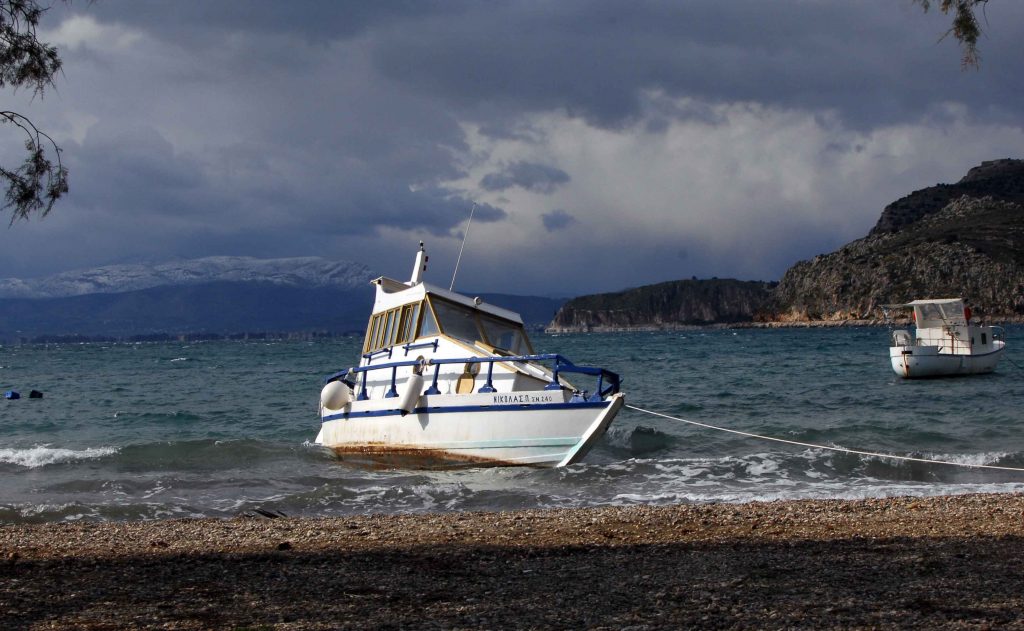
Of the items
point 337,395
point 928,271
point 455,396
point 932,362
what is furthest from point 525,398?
point 928,271

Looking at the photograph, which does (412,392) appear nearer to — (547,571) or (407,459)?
(407,459)

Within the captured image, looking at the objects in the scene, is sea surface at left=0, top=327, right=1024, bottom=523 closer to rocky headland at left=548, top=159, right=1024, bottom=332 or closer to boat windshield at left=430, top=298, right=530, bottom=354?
boat windshield at left=430, top=298, right=530, bottom=354

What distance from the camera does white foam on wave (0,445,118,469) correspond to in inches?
803

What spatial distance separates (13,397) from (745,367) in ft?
117

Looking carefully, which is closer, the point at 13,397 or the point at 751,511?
the point at 751,511

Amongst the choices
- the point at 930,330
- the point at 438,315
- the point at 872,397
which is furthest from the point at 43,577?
the point at 930,330

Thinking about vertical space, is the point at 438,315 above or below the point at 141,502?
above

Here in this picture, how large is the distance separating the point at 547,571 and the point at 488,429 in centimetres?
870

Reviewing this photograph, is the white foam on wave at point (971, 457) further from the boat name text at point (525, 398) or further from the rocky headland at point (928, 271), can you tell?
the rocky headland at point (928, 271)

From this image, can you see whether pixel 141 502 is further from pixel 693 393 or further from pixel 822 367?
pixel 822 367

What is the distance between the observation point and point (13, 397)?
43812 millimetres

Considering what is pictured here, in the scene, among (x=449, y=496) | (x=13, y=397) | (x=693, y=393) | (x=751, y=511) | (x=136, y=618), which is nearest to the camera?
(x=136, y=618)

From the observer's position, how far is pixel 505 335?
803 inches

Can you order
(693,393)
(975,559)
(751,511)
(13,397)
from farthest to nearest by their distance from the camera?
(13,397) → (693,393) → (751,511) → (975,559)
